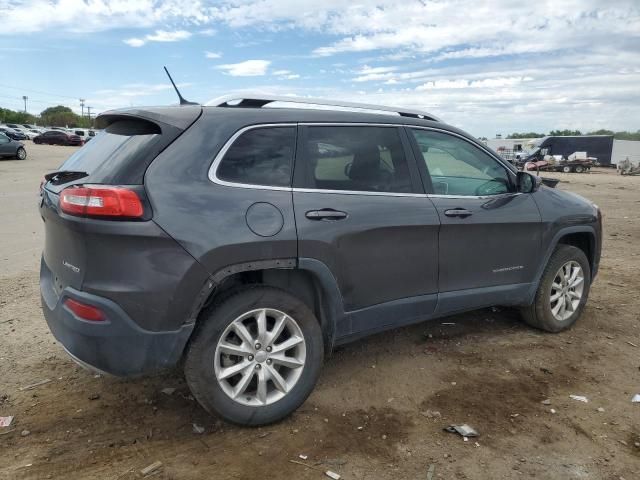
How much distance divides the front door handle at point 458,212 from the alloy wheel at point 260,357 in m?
1.42

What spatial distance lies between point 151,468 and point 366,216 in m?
1.88

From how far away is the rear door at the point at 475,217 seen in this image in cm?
396

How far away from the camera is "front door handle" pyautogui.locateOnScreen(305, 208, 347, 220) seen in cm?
325

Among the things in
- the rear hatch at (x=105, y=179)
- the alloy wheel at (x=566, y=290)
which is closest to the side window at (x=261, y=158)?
the rear hatch at (x=105, y=179)

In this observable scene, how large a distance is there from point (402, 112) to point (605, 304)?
11.0 ft

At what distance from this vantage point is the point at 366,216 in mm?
3482

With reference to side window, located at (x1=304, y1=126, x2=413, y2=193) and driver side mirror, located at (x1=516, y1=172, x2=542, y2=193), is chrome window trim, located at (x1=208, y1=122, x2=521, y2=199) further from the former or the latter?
driver side mirror, located at (x1=516, y1=172, x2=542, y2=193)

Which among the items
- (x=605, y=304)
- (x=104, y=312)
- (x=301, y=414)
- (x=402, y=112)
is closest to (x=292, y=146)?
(x=402, y=112)

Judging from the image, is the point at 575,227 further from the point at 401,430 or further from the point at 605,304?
the point at 401,430

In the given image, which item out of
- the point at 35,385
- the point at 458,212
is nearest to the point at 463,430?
the point at 458,212

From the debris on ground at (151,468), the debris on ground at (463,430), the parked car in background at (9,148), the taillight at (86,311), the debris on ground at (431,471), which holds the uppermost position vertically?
the parked car in background at (9,148)

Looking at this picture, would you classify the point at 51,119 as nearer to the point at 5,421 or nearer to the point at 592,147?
the point at 592,147

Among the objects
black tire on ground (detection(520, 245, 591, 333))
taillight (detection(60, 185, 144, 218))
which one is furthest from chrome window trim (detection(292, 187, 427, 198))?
black tire on ground (detection(520, 245, 591, 333))

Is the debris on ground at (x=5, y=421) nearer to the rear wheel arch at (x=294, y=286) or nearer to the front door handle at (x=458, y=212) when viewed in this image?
the rear wheel arch at (x=294, y=286)
